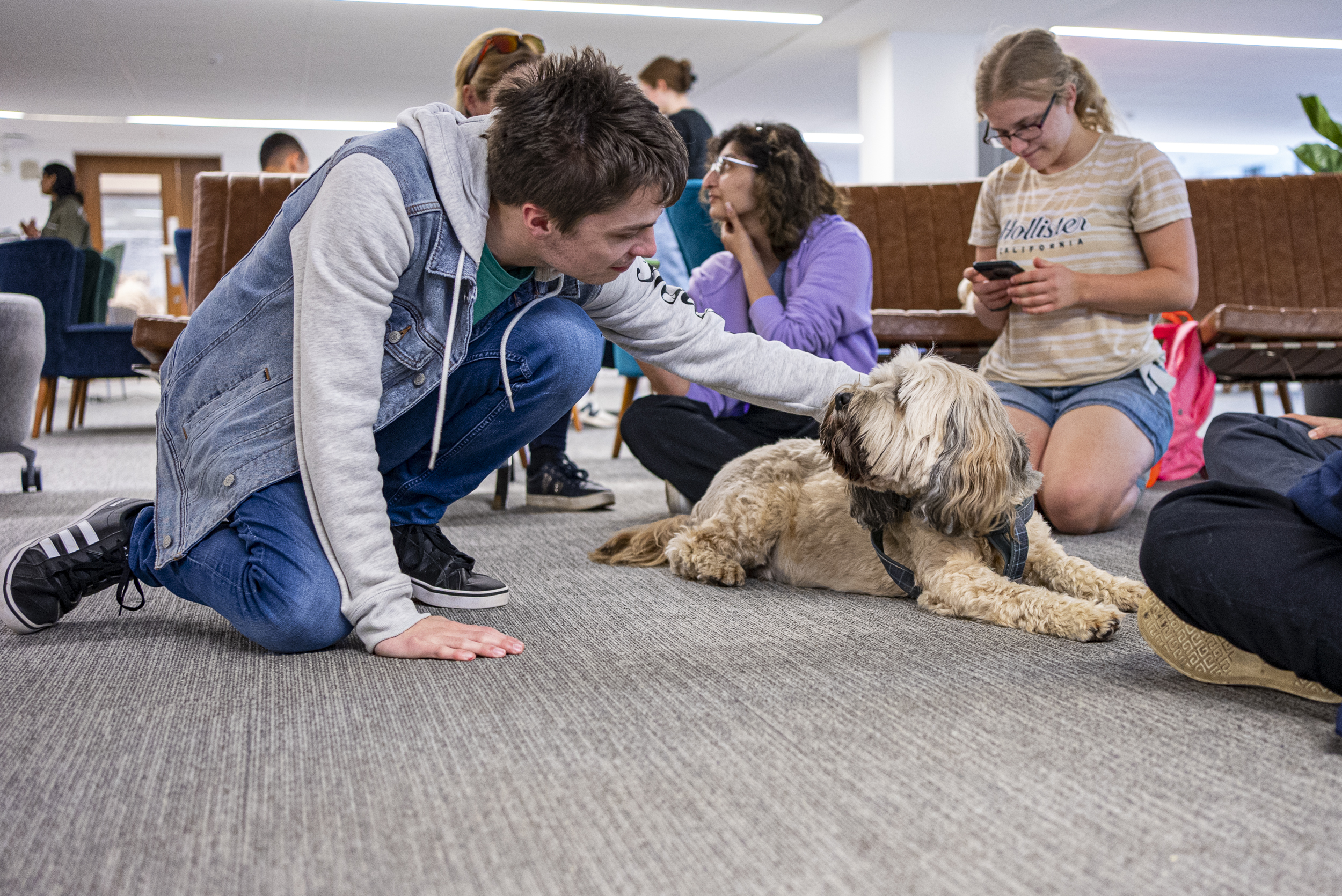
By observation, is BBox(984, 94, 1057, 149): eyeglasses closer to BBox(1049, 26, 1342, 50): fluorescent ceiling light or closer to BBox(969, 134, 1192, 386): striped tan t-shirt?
BBox(969, 134, 1192, 386): striped tan t-shirt

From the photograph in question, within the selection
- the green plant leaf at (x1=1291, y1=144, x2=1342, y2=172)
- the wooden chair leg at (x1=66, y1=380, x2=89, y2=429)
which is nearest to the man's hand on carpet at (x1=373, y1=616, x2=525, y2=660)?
the green plant leaf at (x1=1291, y1=144, x2=1342, y2=172)

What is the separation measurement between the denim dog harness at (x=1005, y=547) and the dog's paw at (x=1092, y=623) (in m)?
0.20

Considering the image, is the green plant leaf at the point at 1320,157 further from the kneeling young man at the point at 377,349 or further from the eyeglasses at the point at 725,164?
the kneeling young man at the point at 377,349

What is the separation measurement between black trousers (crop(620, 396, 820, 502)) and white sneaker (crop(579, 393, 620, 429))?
12.1ft

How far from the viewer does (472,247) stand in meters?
1.59

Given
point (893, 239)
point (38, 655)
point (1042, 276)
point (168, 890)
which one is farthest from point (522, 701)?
point (893, 239)

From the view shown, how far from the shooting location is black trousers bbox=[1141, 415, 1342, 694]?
3.94 feet

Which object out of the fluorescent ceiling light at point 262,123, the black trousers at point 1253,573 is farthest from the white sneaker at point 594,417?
the fluorescent ceiling light at point 262,123

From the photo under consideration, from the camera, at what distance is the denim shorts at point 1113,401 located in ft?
8.60

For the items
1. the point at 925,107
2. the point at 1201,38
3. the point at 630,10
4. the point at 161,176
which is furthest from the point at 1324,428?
the point at 161,176

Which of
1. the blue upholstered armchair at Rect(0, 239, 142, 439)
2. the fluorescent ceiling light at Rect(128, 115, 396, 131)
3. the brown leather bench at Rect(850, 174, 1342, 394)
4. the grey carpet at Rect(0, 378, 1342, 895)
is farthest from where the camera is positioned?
the fluorescent ceiling light at Rect(128, 115, 396, 131)

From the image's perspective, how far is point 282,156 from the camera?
5.84m

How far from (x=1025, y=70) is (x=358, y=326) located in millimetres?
1895

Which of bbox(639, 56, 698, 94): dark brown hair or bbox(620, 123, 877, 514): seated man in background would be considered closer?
bbox(620, 123, 877, 514): seated man in background
